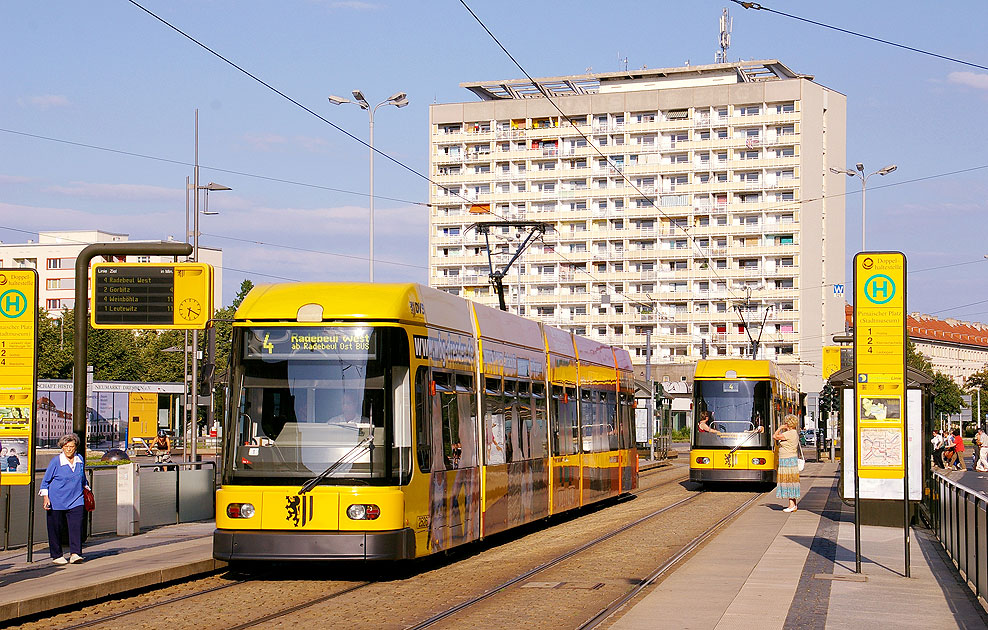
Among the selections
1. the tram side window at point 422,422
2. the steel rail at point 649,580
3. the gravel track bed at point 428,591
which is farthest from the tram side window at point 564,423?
the tram side window at point 422,422

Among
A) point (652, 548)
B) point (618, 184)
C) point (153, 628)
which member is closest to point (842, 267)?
point (618, 184)

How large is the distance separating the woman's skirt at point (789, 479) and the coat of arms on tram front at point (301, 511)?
13.2 metres

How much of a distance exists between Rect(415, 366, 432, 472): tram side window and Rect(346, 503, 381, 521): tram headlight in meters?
0.87

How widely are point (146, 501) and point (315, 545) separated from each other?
776 cm

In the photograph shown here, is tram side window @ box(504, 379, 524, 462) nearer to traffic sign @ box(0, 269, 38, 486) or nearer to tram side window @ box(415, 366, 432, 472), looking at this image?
tram side window @ box(415, 366, 432, 472)

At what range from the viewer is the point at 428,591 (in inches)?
511

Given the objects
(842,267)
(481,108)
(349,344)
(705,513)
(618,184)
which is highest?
(481,108)

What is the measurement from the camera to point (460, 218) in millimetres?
120250

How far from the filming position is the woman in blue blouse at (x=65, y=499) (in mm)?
14859

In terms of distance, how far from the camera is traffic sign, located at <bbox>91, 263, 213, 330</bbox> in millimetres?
19406

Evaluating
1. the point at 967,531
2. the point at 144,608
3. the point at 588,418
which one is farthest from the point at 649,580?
the point at 588,418

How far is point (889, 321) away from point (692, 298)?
10027cm

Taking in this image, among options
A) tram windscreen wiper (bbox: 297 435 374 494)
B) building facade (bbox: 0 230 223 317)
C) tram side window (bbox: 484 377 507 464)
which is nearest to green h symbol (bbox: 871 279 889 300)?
tram side window (bbox: 484 377 507 464)

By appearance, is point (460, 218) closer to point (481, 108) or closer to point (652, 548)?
point (481, 108)
